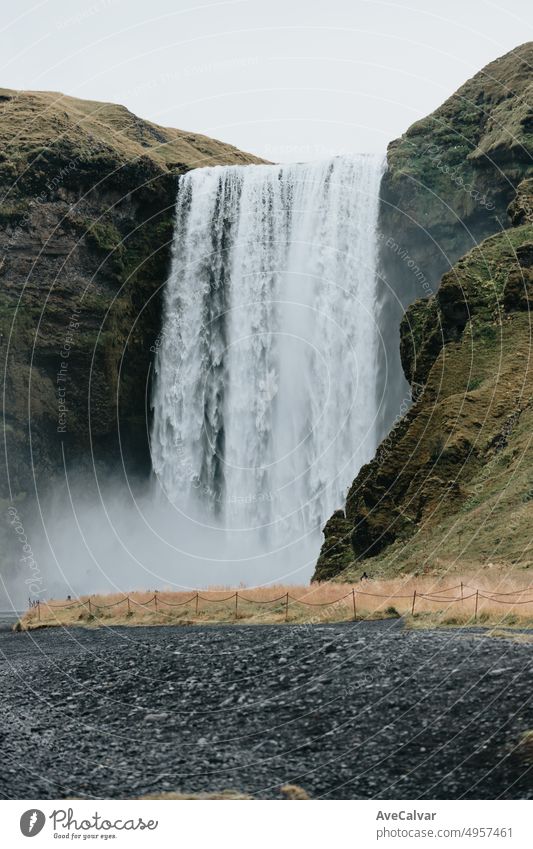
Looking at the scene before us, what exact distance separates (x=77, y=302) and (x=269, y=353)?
1542 centimetres

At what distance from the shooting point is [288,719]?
2075 centimetres

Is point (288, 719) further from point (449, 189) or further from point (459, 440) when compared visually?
point (449, 189)

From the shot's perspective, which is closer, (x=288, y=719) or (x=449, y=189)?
(x=288, y=719)

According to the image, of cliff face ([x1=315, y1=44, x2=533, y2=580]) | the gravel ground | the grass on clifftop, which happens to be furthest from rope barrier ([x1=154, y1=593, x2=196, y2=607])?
the grass on clifftop

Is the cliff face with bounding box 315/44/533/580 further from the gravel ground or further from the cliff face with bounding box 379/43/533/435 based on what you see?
the cliff face with bounding box 379/43/533/435

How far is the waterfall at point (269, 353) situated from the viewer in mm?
61125

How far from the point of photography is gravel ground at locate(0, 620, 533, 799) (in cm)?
1773

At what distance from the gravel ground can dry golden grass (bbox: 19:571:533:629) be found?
1.93m

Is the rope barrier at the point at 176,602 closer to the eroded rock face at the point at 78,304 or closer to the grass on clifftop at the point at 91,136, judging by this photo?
the eroded rock face at the point at 78,304

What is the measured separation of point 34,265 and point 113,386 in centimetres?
1009

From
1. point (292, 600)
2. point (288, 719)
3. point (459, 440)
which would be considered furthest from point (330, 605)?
point (288, 719)

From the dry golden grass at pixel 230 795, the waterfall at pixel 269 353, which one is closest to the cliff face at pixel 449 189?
the waterfall at pixel 269 353

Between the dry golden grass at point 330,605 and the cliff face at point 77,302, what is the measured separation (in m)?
28.9
